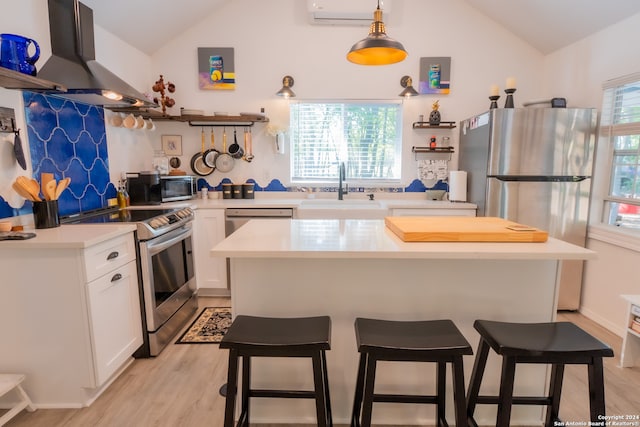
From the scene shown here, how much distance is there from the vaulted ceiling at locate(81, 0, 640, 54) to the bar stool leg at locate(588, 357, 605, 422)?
2.80 m

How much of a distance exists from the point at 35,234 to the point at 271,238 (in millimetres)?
1360

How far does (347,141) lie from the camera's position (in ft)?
13.1

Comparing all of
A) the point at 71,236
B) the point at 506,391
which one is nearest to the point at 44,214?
the point at 71,236

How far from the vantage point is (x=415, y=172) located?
396 cm

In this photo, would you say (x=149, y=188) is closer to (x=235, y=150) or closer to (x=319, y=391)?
(x=235, y=150)

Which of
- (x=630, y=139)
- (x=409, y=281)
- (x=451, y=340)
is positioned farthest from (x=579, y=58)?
(x=451, y=340)

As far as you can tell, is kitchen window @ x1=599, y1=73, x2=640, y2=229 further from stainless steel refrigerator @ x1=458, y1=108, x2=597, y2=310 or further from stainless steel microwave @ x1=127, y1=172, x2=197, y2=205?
stainless steel microwave @ x1=127, y1=172, x2=197, y2=205

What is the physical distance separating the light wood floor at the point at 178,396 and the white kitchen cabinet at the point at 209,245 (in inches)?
39.5

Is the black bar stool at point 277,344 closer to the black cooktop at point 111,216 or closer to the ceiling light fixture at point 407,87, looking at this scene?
the black cooktop at point 111,216

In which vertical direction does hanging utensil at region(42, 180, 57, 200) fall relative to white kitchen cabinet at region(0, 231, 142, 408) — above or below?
above

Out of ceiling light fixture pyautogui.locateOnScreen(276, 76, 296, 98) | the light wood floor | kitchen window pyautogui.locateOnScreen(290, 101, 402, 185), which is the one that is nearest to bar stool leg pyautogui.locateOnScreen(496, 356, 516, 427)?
the light wood floor

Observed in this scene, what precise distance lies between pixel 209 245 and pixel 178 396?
1600 millimetres

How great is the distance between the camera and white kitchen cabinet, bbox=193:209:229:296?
3.38 metres

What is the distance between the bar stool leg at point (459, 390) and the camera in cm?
129
